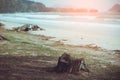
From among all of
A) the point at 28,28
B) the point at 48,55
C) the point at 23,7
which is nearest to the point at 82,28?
the point at 48,55

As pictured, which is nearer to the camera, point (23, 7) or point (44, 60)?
point (44, 60)

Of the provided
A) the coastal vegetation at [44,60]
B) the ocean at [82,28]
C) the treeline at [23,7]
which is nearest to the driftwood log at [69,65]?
the coastal vegetation at [44,60]

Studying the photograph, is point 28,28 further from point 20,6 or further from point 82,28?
point 82,28

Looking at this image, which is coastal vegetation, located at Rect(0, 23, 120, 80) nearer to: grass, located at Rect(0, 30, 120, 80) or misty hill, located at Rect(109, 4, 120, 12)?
grass, located at Rect(0, 30, 120, 80)

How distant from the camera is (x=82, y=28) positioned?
3738mm

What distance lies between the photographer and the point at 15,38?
4.18m

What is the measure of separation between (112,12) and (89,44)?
2.02 feet

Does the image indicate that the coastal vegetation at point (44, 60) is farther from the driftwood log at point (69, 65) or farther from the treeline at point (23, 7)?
the treeline at point (23, 7)

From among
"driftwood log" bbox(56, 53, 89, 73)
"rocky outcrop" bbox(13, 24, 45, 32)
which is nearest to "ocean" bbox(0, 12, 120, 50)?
"rocky outcrop" bbox(13, 24, 45, 32)

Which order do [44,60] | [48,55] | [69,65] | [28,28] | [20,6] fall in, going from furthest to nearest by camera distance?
[20,6], [28,28], [48,55], [44,60], [69,65]

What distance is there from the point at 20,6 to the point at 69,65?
169cm

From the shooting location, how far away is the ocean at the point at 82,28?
3.54m

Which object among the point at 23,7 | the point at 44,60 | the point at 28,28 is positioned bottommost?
the point at 44,60

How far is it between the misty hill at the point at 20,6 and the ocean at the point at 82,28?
0.14m
